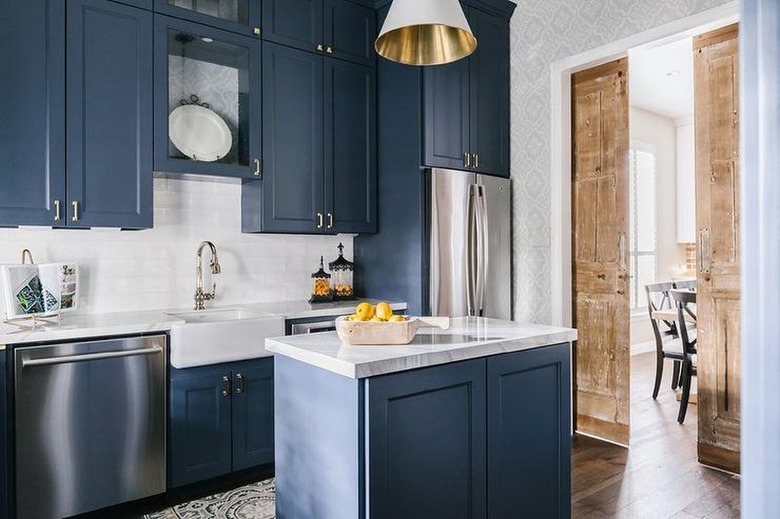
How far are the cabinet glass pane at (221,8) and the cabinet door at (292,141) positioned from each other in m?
0.21

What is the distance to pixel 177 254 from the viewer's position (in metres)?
3.36

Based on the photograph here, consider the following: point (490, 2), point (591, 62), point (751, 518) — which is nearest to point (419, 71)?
point (490, 2)

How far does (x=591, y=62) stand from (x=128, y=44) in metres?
2.69

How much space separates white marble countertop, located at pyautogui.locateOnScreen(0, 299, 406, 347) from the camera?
93.4 inches

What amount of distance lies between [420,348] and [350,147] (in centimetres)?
218

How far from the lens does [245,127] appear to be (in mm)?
3303

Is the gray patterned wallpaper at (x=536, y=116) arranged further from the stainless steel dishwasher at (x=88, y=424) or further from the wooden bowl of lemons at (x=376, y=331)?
the stainless steel dishwasher at (x=88, y=424)

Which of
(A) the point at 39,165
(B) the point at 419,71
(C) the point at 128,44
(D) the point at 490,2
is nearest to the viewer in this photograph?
(A) the point at 39,165

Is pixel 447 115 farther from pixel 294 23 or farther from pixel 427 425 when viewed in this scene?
pixel 427 425

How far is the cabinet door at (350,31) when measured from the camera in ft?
11.9

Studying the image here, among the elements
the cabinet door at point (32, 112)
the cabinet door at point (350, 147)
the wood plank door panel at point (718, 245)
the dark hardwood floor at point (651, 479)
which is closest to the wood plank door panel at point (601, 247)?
the dark hardwood floor at point (651, 479)

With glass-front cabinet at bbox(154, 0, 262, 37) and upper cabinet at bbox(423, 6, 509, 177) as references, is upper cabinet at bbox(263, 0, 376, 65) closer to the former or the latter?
glass-front cabinet at bbox(154, 0, 262, 37)

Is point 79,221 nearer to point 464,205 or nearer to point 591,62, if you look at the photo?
point 464,205

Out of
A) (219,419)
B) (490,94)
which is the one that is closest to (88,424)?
(219,419)
